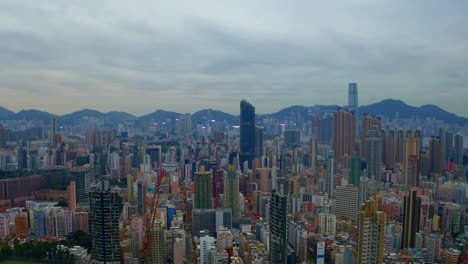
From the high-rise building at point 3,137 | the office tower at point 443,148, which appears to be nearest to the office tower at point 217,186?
the office tower at point 443,148

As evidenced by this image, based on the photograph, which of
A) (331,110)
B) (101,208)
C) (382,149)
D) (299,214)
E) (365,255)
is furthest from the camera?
(382,149)

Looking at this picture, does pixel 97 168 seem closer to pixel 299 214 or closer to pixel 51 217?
pixel 51 217

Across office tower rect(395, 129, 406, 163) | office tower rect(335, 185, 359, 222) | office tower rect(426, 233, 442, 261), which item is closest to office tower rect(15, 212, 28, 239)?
office tower rect(335, 185, 359, 222)

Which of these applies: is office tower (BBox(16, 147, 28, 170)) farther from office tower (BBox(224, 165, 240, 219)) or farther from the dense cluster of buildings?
office tower (BBox(224, 165, 240, 219))

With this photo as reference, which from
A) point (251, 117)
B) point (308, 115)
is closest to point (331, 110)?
point (308, 115)

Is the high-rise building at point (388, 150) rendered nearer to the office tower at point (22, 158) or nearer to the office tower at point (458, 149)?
the office tower at point (458, 149)

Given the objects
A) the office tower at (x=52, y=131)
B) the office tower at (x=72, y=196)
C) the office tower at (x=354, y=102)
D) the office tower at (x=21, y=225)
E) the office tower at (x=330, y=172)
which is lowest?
the office tower at (x=21, y=225)
